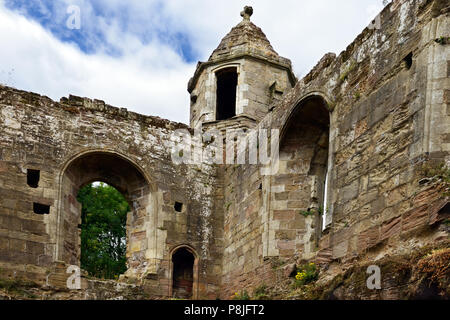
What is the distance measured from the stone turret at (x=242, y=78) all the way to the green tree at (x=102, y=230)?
6.23m

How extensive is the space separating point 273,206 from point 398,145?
470 cm

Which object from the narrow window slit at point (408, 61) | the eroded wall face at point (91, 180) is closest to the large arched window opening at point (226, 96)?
the eroded wall face at point (91, 180)

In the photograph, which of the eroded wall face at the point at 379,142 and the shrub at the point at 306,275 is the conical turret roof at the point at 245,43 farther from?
the shrub at the point at 306,275

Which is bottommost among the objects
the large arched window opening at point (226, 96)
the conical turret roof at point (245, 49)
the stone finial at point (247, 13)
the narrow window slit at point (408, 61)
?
the narrow window slit at point (408, 61)

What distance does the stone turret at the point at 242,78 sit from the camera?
66.9 ft

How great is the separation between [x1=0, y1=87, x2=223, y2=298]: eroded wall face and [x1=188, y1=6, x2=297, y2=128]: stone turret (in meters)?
1.63

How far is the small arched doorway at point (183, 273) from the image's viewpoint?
18.0 meters

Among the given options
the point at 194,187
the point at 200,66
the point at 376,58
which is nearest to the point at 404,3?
the point at 376,58

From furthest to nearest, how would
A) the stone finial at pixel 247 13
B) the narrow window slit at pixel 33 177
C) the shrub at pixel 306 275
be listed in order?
1. the stone finial at pixel 247 13
2. the narrow window slit at pixel 33 177
3. the shrub at pixel 306 275

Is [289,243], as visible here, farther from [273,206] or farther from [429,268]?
[429,268]

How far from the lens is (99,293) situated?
1680cm

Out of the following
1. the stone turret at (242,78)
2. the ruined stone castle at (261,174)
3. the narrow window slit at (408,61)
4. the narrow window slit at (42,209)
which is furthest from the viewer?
the stone turret at (242,78)

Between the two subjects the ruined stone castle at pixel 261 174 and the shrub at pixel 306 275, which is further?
Answer: the shrub at pixel 306 275

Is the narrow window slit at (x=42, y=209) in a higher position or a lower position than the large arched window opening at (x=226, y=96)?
lower
